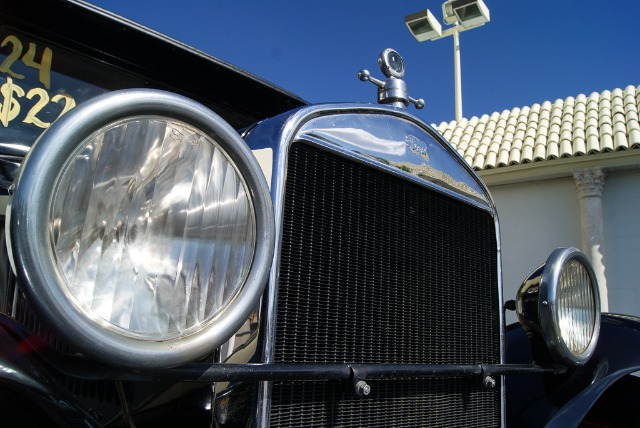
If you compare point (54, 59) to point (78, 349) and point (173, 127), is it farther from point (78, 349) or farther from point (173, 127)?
point (78, 349)

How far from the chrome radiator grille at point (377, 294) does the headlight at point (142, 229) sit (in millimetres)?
277

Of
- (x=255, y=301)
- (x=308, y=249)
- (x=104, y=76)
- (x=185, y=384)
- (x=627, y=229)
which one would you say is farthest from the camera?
(x=627, y=229)

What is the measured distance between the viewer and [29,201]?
923 mm

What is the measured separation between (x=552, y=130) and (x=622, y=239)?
1871mm

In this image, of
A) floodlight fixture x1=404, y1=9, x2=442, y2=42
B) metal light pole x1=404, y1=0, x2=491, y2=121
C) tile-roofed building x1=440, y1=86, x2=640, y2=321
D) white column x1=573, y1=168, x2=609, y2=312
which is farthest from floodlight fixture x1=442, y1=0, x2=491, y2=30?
white column x1=573, y1=168, x2=609, y2=312

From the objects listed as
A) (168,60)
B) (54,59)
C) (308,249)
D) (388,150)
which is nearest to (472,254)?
(388,150)

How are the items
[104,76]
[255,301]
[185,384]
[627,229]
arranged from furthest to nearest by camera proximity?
[627,229], [104,76], [185,384], [255,301]

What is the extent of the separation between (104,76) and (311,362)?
1124 millimetres

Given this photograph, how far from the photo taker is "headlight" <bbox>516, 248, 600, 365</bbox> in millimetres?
1957

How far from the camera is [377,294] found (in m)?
1.65

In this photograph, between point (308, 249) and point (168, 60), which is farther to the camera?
point (168, 60)

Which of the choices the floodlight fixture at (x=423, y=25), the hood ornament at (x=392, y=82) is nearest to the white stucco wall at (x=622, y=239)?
the floodlight fixture at (x=423, y=25)

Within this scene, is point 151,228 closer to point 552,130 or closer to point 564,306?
point 564,306

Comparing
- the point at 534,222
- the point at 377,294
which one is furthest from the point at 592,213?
the point at 377,294
